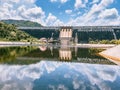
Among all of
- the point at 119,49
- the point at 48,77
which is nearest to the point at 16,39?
the point at 119,49

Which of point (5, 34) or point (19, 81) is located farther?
point (5, 34)

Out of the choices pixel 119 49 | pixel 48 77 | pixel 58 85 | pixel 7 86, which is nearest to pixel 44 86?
pixel 58 85

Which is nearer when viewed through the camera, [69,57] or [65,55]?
[69,57]

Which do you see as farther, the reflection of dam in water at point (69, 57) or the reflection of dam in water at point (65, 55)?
the reflection of dam in water at point (65, 55)

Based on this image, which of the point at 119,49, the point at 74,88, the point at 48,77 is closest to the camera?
the point at 74,88

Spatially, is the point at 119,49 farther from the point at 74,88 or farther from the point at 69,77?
the point at 74,88

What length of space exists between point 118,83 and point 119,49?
37.5 metres

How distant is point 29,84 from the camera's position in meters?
27.8

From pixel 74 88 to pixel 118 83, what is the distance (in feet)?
18.2

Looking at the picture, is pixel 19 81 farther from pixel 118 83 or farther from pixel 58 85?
pixel 118 83

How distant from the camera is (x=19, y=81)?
96.4 ft

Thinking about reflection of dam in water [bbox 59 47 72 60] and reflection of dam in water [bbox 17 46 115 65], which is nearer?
reflection of dam in water [bbox 17 46 115 65]

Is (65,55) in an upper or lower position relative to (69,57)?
lower

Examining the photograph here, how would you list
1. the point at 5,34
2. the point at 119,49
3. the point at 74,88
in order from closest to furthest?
the point at 74,88
the point at 119,49
the point at 5,34
